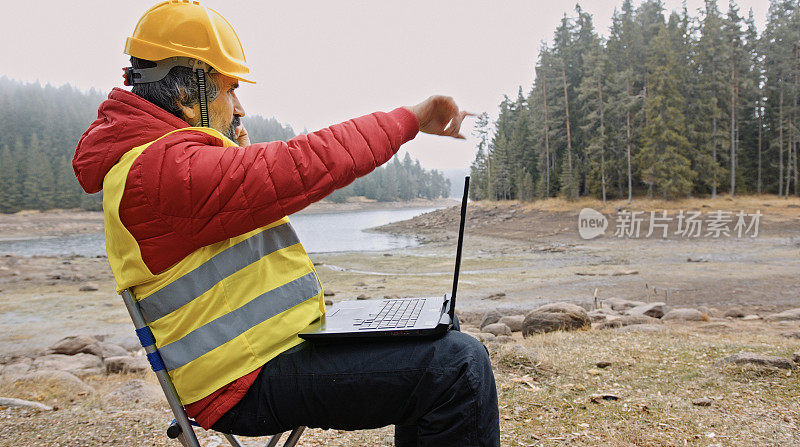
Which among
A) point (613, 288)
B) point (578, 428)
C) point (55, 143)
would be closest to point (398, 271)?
point (613, 288)

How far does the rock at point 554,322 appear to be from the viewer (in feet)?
23.5

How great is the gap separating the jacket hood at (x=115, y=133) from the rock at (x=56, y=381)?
4.38 meters

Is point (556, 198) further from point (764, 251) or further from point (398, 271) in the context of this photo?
point (398, 271)

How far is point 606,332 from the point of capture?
21.5 ft

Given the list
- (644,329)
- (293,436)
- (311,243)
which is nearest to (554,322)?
(644,329)

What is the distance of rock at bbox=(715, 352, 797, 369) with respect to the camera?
13.0ft

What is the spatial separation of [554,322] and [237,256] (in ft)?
21.3

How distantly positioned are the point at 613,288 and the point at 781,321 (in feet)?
20.1

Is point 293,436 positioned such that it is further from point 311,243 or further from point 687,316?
point 311,243

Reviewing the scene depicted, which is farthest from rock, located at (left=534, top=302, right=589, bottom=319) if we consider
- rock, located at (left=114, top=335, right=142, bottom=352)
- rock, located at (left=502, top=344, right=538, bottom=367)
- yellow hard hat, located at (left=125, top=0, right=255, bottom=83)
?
rock, located at (left=114, top=335, right=142, bottom=352)

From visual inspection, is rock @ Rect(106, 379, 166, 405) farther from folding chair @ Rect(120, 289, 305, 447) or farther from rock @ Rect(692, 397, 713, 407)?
rock @ Rect(692, 397, 713, 407)

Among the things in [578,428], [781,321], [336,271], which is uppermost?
[578,428]

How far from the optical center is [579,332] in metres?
6.65

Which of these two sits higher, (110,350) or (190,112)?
(190,112)
